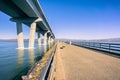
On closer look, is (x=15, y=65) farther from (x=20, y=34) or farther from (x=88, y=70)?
(x=20, y=34)

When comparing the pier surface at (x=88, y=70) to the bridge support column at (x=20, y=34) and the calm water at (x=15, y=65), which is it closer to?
the calm water at (x=15, y=65)

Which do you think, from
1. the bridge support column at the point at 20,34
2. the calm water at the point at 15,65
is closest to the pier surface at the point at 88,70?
the calm water at the point at 15,65

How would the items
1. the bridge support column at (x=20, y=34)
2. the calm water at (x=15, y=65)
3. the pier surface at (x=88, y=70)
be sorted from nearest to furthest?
the pier surface at (x=88, y=70)
the calm water at (x=15, y=65)
the bridge support column at (x=20, y=34)

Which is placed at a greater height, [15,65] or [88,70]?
[88,70]

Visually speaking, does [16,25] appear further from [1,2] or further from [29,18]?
[1,2]

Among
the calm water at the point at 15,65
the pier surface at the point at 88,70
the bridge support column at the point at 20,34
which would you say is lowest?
the calm water at the point at 15,65

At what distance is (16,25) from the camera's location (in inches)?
1909

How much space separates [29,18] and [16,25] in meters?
4.93

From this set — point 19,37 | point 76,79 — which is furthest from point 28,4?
point 76,79

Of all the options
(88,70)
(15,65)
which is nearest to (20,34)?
(15,65)

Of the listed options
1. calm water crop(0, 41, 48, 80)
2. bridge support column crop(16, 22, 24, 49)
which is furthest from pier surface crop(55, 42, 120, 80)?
bridge support column crop(16, 22, 24, 49)

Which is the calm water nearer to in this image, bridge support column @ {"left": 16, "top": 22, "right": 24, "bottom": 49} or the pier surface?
the pier surface

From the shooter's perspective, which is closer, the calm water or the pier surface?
the pier surface

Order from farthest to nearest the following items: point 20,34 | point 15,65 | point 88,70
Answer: point 20,34, point 15,65, point 88,70
